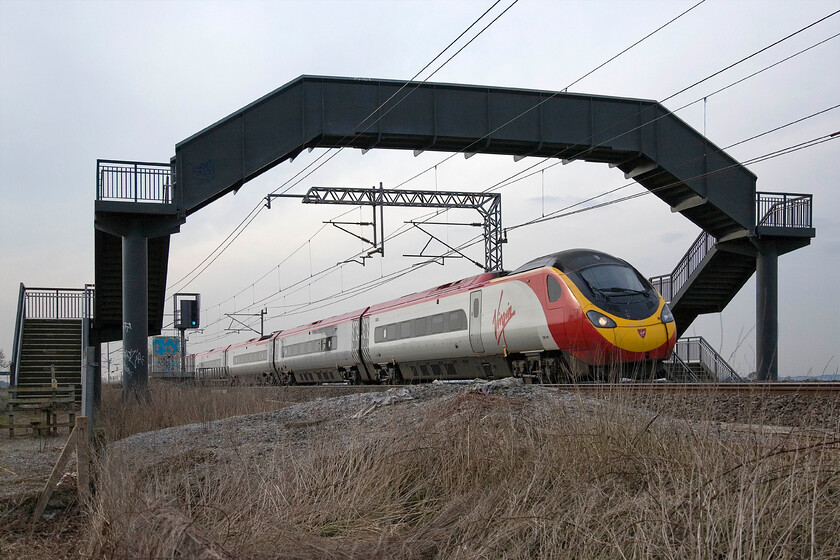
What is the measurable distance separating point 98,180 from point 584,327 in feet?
41.3

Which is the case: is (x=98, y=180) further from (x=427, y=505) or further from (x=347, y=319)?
(x=427, y=505)

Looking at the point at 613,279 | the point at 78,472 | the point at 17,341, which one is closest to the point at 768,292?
the point at 613,279

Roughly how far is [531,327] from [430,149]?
725cm

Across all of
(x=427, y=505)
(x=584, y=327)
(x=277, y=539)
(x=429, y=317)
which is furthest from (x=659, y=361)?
(x=277, y=539)

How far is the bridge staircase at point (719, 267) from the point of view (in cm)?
2380

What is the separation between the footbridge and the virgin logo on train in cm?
542

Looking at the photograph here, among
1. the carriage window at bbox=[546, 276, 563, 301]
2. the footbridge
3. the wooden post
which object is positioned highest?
the footbridge

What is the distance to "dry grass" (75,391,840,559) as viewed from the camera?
14.7 feet

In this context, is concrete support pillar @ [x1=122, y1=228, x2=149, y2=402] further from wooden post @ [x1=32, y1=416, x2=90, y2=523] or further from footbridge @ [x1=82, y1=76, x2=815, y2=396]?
wooden post @ [x1=32, y1=416, x2=90, y2=523]

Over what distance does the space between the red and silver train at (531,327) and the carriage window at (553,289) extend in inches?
0.8

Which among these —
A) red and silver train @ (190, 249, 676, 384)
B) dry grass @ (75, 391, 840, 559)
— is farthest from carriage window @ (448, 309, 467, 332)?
dry grass @ (75, 391, 840, 559)

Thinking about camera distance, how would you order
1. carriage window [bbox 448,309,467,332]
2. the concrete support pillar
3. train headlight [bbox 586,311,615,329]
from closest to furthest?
1. train headlight [bbox 586,311,615,329]
2. the concrete support pillar
3. carriage window [bbox 448,309,467,332]

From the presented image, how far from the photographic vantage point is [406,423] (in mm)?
8094

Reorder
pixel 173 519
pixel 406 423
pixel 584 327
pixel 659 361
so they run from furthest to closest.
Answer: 1. pixel 659 361
2. pixel 584 327
3. pixel 406 423
4. pixel 173 519
